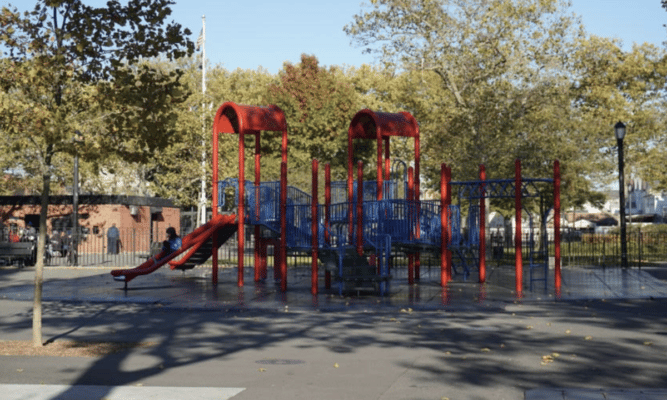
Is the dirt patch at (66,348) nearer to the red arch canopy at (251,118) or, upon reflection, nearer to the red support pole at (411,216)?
the red support pole at (411,216)

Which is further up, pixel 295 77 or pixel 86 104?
pixel 295 77

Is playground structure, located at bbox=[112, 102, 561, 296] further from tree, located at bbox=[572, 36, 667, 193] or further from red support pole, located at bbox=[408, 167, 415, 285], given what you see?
tree, located at bbox=[572, 36, 667, 193]

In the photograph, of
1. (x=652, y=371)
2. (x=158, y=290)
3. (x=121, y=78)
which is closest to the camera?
(x=652, y=371)

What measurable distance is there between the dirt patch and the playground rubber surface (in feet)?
0.80

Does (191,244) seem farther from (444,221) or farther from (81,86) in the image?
(81,86)

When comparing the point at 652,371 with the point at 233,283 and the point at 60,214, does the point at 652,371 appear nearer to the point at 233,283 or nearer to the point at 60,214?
the point at 233,283

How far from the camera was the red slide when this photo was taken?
23422 millimetres

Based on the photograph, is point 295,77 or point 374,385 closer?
point 374,385

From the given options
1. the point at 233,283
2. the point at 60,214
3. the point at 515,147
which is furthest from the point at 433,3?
the point at 60,214

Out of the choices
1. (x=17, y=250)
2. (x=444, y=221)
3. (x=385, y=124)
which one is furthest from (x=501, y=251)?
(x=17, y=250)

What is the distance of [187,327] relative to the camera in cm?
1545

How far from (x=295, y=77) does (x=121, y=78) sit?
42.0 metres

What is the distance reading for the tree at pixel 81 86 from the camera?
12.5 metres

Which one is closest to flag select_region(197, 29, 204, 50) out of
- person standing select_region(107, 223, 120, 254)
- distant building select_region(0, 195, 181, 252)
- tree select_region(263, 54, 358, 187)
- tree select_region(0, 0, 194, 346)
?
tree select_region(263, 54, 358, 187)
